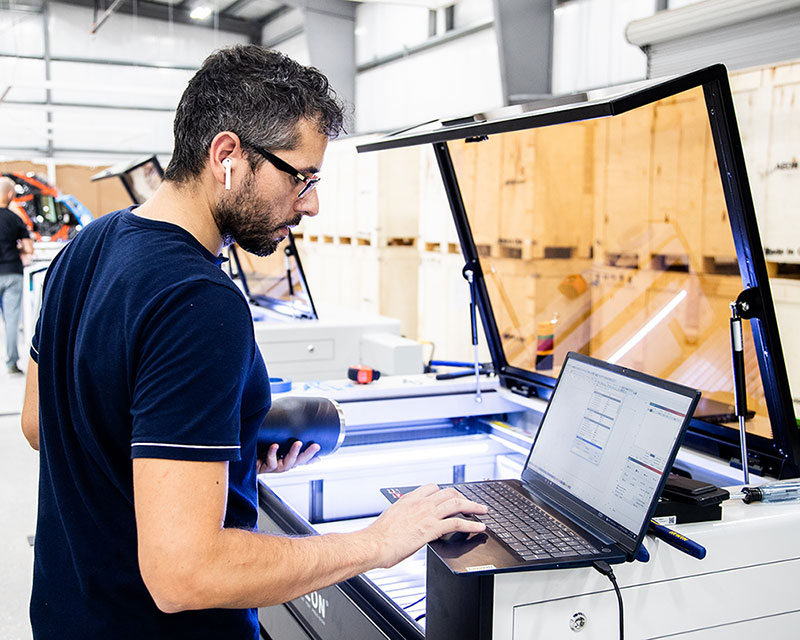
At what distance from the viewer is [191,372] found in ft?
3.36

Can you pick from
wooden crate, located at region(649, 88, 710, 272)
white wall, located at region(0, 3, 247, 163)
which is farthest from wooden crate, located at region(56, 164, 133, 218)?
wooden crate, located at region(649, 88, 710, 272)

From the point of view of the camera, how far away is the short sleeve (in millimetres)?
1015

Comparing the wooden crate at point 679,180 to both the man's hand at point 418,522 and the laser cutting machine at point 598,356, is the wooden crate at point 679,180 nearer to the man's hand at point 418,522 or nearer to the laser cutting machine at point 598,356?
the laser cutting machine at point 598,356

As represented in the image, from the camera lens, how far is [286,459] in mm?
1642

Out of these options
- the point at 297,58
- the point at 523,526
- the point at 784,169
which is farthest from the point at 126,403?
the point at 297,58

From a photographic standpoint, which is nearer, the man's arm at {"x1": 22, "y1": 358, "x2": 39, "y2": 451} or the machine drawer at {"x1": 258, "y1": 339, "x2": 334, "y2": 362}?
the man's arm at {"x1": 22, "y1": 358, "x2": 39, "y2": 451}

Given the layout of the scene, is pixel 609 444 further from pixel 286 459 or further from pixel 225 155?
pixel 225 155

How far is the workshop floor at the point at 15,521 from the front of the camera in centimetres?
328

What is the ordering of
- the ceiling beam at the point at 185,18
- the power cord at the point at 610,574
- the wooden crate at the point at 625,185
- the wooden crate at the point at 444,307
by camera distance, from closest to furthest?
the power cord at the point at 610,574, the wooden crate at the point at 625,185, the wooden crate at the point at 444,307, the ceiling beam at the point at 185,18

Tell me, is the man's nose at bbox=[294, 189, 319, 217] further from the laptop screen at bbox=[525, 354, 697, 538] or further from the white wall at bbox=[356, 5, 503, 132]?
the white wall at bbox=[356, 5, 503, 132]

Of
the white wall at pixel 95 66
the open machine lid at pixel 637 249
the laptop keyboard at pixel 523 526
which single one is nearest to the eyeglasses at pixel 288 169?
the open machine lid at pixel 637 249

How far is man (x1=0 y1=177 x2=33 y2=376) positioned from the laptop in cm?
→ 683

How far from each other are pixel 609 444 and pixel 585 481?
0.31 feet

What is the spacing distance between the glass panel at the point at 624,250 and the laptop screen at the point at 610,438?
39 centimetres
